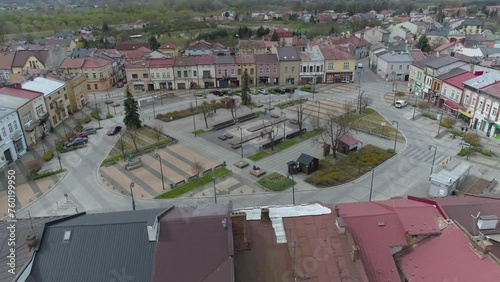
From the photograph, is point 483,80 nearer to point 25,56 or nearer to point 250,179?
point 250,179

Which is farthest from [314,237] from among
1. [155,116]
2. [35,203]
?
[155,116]

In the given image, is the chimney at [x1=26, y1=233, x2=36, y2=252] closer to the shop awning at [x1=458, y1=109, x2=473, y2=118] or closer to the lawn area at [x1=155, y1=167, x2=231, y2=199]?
the lawn area at [x1=155, y1=167, x2=231, y2=199]

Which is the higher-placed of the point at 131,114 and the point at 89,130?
the point at 131,114

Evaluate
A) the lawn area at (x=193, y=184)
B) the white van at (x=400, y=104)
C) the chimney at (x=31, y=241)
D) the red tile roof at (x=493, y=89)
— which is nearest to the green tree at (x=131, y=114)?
the lawn area at (x=193, y=184)

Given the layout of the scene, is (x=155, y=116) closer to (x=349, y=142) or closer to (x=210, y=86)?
(x=210, y=86)

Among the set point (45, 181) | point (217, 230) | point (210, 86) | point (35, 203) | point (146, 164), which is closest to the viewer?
point (217, 230)

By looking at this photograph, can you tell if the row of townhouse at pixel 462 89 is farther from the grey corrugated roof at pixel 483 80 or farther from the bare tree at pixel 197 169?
the bare tree at pixel 197 169

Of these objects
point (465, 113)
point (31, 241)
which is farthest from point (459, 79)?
point (31, 241)

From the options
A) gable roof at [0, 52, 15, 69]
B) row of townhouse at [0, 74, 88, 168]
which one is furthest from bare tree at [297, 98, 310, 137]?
gable roof at [0, 52, 15, 69]
